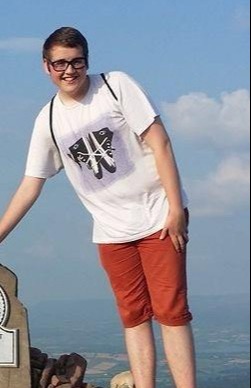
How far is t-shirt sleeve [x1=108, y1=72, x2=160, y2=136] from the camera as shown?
374 centimetres

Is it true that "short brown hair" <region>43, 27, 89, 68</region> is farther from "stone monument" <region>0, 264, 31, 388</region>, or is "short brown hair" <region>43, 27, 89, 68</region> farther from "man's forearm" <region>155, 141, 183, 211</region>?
"stone monument" <region>0, 264, 31, 388</region>

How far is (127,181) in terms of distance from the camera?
151 inches

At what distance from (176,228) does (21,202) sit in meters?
0.74

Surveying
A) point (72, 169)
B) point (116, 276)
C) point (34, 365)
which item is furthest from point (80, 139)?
point (34, 365)

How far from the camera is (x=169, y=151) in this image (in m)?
3.78

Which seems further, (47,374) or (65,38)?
(47,374)

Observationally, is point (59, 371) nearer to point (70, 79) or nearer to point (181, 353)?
point (181, 353)

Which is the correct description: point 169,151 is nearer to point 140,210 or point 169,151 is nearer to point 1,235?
point 140,210

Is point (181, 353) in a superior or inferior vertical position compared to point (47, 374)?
superior

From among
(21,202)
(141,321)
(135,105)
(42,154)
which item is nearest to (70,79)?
(135,105)

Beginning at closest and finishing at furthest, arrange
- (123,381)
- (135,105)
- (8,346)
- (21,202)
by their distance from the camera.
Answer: (135,105) < (21,202) < (8,346) < (123,381)

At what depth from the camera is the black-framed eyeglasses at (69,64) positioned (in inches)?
150

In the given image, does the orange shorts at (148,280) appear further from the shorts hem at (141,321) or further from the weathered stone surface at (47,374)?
the weathered stone surface at (47,374)

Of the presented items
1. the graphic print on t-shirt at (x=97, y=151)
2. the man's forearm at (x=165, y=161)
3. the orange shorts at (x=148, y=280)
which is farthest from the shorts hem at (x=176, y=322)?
the graphic print on t-shirt at (x=97, y=151)
